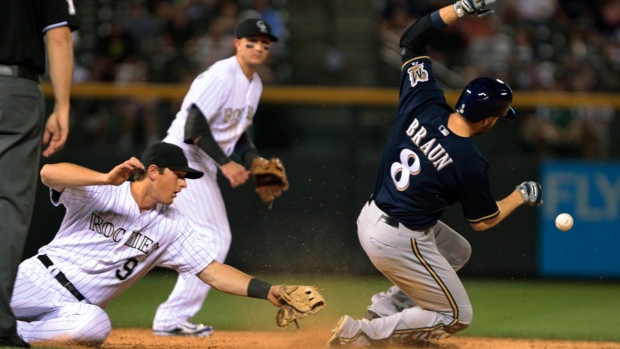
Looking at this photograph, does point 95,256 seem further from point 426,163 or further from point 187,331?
point 426,163

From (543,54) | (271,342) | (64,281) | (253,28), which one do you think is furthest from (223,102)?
(543,54)

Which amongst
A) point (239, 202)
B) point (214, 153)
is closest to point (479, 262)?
point (239, 202)

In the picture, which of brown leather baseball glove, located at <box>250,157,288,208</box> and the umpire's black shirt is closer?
the umpire's black shirt

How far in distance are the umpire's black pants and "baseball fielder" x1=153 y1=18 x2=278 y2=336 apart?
2.03 meters

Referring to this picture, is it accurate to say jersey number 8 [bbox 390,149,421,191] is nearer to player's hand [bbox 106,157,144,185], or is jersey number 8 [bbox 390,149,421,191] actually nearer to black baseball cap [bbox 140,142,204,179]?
black baseball cap [bbox 140,142,204,179]

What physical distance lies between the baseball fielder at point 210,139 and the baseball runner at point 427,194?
1.31 metres

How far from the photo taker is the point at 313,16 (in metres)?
13.2

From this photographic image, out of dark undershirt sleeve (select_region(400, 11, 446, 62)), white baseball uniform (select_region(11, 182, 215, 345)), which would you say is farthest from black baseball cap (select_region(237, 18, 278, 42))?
white baseball uniform (select_region(11, 182, 215, 345))

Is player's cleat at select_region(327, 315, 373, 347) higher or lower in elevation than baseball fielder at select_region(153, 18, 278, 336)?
lower

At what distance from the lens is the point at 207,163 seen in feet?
21.5

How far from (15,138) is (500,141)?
23.0 ft

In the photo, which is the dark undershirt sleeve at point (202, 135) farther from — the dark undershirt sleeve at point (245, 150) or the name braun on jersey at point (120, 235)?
the name braun on jersey at point (120, 235)

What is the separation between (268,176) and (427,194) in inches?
58.6

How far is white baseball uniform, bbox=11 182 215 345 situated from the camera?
4.79 metres
